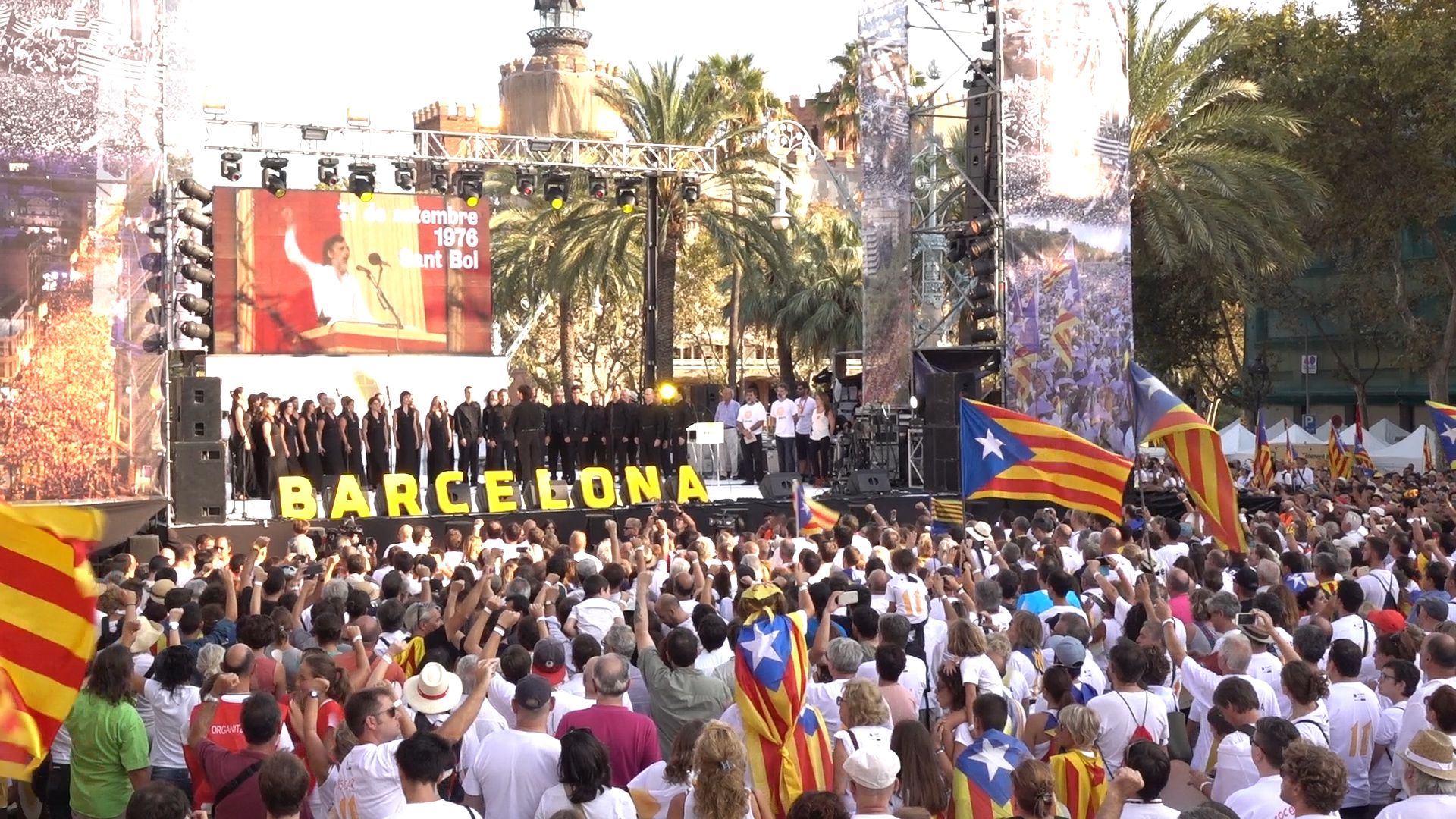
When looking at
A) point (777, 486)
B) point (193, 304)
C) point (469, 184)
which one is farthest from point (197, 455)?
point (777, 486)

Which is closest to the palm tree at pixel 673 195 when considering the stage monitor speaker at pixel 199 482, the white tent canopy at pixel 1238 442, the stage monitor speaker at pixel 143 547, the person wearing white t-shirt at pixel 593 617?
the white tent canopy at pixel 1238 442

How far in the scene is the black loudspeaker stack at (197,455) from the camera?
19.3 m

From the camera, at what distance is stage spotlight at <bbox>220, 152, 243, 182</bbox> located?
23891 millimetres

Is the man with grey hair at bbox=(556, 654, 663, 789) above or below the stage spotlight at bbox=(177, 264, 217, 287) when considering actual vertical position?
below

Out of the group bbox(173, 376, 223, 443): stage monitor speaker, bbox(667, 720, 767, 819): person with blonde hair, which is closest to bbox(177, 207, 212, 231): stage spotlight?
bbox(173, 376, 223, 443): stage monitor speaker

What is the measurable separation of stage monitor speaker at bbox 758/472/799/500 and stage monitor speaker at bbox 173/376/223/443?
7.88 meters

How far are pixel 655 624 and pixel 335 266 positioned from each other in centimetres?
A: 2234

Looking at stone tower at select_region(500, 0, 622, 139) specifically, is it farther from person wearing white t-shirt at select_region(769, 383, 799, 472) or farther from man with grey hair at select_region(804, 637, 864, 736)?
man with grey hair at select_region(804, 637, 864, 736)

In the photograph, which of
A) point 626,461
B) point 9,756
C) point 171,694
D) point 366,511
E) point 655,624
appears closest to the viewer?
point 9,756

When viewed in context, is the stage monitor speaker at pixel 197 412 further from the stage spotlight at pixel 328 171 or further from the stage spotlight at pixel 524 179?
the stage spotlight at pixel 524 179

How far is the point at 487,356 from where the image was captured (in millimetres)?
31172

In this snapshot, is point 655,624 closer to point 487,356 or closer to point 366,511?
point 366,511

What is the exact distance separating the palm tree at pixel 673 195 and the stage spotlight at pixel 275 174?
974 cm

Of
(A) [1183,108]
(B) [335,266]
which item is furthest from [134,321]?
(A) [1183,108]
